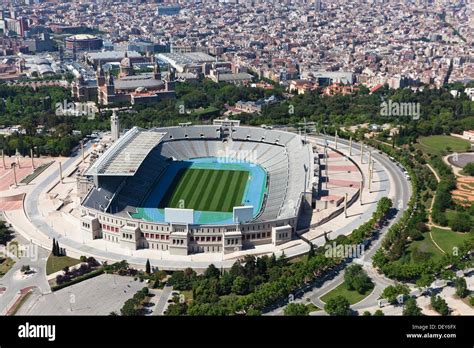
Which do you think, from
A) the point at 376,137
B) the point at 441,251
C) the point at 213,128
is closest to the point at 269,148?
the point at 213,128

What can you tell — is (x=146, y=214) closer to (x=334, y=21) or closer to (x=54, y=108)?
(x=54, y=108)

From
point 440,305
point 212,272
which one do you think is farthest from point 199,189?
point 440,305

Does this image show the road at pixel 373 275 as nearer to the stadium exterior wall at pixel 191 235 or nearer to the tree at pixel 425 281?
the tree at pixel 425 281

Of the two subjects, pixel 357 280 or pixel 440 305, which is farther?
pixel 357 280

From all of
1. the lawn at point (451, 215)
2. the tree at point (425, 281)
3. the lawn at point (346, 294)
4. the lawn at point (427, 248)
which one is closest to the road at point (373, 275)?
the lawn at point (346, 294)

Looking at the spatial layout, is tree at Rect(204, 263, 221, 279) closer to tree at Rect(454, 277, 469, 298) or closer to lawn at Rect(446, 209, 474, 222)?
tree at Rect(454, 277, 469, 298)

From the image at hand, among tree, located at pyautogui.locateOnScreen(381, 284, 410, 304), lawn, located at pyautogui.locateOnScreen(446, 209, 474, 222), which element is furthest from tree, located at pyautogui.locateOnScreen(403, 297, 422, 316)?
lawn, located at pyautogui.locateOnScreen(446, 209, 474, 222)

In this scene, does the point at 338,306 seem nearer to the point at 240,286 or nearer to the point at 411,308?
the point at 411,308
